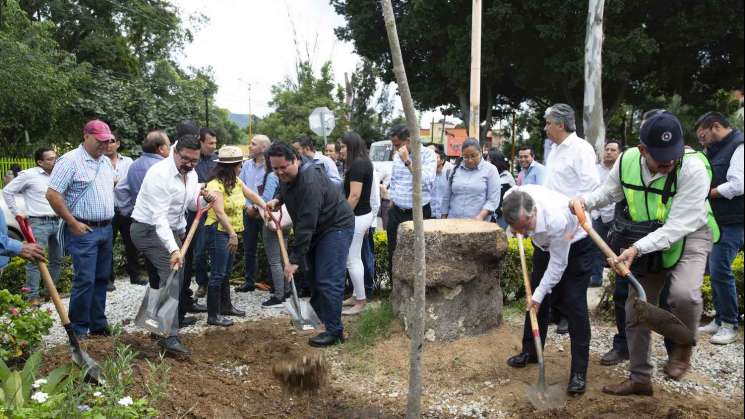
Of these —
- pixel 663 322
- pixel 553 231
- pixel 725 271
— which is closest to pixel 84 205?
pixel 553 231

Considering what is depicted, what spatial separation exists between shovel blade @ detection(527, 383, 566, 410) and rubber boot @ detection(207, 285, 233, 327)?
2.95 m

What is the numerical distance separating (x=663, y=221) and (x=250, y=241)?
4.33 m

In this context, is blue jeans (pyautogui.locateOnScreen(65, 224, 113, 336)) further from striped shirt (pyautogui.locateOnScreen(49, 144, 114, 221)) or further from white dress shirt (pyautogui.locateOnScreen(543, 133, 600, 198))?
white dress shirt (pyautogui.locateOnScreen(543, 133, 600, 198))

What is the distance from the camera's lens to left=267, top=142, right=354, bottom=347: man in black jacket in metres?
4.71

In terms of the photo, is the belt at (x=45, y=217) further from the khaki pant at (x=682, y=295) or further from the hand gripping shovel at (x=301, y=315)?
the khaki pant at (x=682, y=295)

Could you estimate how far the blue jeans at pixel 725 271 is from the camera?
→ 4875 millimetres

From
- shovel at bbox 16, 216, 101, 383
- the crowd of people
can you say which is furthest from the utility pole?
shovel at bbox 16, 216, 101, 383

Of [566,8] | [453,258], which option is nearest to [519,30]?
[566,8]

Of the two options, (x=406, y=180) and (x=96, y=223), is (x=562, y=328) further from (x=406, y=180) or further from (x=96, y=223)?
(x=96, y=223)

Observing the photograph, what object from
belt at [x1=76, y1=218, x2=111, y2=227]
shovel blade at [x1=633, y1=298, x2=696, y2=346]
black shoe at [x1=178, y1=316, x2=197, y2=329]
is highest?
belt at [x1=76, y1=218, x2=111, y2=227]

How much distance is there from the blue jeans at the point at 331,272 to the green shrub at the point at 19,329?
6.70 ft

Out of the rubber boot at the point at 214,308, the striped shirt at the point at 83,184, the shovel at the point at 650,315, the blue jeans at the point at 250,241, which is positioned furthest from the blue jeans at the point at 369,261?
the shovel at the point at 650,315

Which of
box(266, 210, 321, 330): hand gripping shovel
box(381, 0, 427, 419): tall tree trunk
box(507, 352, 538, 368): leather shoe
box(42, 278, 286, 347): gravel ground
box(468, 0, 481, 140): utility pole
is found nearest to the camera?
box(381, 0, 427, 419): tall tree trunk

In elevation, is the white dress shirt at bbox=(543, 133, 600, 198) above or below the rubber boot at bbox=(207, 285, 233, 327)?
above
